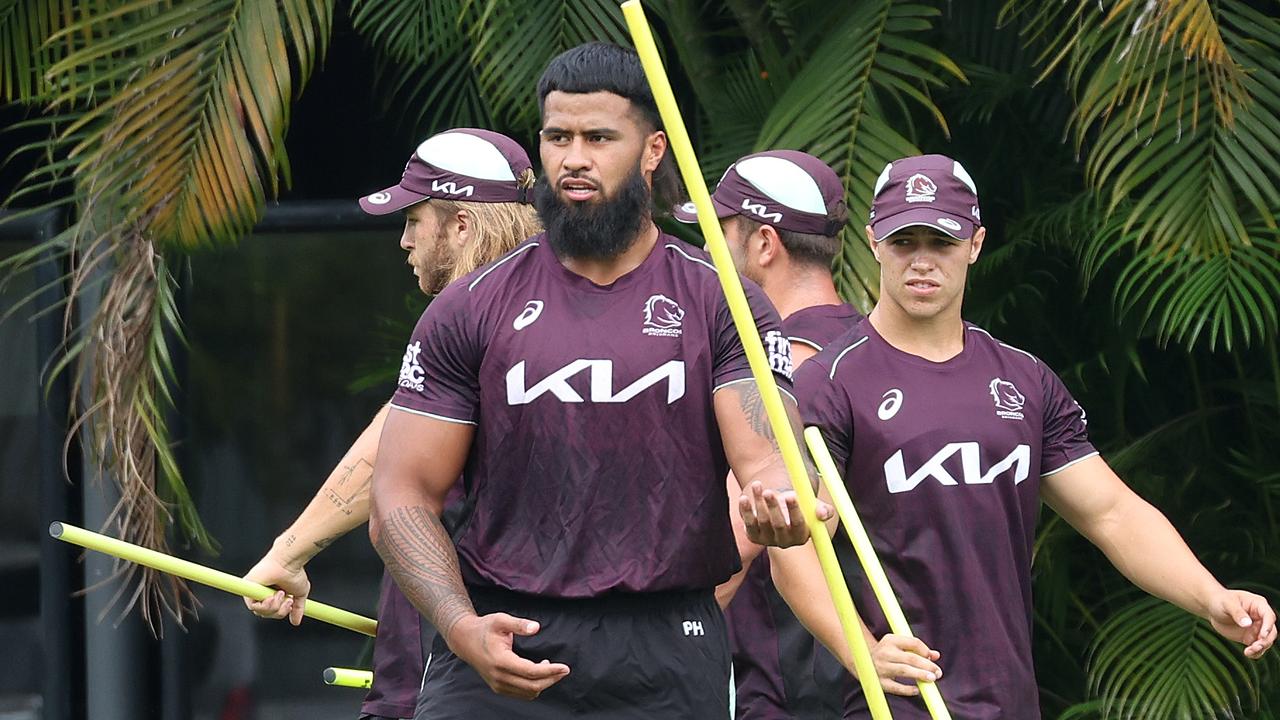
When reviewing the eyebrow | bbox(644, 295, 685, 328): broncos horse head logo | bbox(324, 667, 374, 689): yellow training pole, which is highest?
the eyebrow

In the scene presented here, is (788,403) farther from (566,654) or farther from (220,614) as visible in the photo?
(220,614)

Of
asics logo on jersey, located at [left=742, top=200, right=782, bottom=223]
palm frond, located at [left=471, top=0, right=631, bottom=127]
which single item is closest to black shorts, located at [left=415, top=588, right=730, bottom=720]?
asics logo on jersey, located at [left=742, top=200, right=782, bottom=223]

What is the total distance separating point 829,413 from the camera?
3.40 metres

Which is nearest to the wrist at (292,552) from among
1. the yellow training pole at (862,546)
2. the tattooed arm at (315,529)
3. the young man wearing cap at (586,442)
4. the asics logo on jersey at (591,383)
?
the tattooed arm at (315,529)

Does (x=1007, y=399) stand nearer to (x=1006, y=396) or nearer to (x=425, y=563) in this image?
(x=1006, y=396)

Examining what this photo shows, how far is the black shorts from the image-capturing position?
3.08 meters

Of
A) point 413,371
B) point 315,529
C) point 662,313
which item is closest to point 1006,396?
point 662,313

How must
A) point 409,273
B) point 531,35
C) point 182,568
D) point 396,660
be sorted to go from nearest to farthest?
point 182,568 < point 396,660 < point 531,35 < point 409,273

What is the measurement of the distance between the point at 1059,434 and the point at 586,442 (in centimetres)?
96

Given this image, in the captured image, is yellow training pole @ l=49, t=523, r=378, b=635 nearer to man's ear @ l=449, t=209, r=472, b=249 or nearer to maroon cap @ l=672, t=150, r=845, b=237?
man's ear @ l=449, t=209, r=472, b=249

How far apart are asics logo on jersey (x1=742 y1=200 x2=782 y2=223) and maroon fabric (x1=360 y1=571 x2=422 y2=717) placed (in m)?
1.09

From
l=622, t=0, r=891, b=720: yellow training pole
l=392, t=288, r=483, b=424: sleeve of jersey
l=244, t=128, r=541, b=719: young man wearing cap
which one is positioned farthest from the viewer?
l=244, t=128, r=541, b=719: young man wearing cap

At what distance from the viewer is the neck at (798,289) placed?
417 cm

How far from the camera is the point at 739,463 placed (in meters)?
3.08
